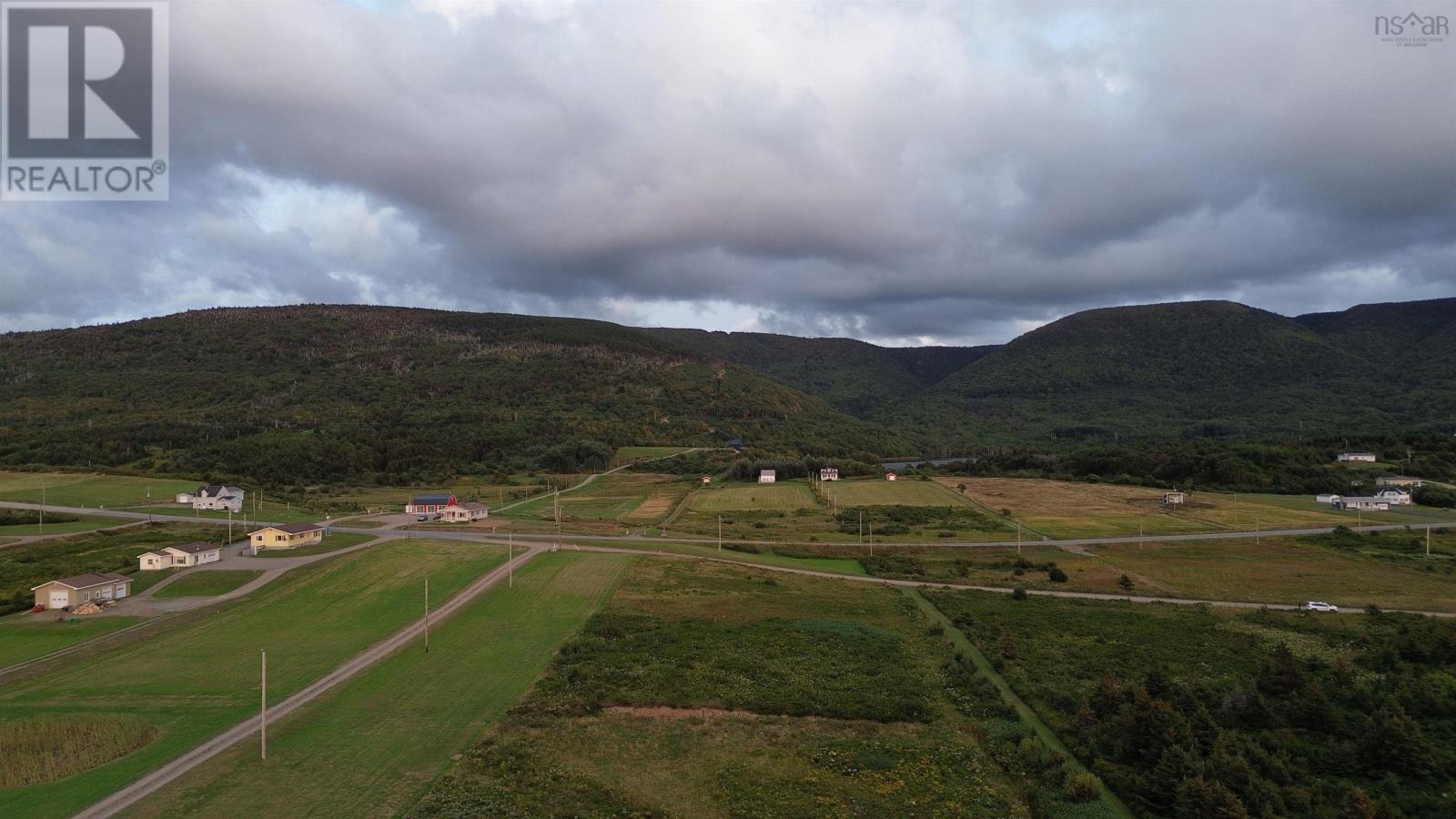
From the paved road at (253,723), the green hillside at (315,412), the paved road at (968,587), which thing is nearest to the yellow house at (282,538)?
the paved road at (968,587)

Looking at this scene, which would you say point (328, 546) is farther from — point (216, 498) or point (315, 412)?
point (315, 412)

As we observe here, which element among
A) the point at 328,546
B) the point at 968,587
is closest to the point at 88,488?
the point at 328,546

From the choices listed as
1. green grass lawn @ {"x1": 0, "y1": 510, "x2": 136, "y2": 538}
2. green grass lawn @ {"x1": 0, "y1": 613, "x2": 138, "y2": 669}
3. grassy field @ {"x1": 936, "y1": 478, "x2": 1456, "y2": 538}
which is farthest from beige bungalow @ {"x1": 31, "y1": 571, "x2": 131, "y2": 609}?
grassy field @ {"x1": 936, "y1": 478, "x2": 1456, "y2": 538}

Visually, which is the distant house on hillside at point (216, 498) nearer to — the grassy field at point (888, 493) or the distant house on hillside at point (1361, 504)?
the grassy field at point (888, 493)

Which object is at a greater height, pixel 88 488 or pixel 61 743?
pixel 88 488

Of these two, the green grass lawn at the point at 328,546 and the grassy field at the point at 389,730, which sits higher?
the green grass lawn at the point at 328,546

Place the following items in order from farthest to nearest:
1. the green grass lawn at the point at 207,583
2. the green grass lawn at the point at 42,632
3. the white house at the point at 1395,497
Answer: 1. the white house at the point at 1395,497
2. the green grass lawn at the point at 207,583
3. the green grass lawn at the point at 42,632

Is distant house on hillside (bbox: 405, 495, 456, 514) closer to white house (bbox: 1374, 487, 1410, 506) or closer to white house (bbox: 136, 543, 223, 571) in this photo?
white house (bbox: 136, 543, 223, 571)
